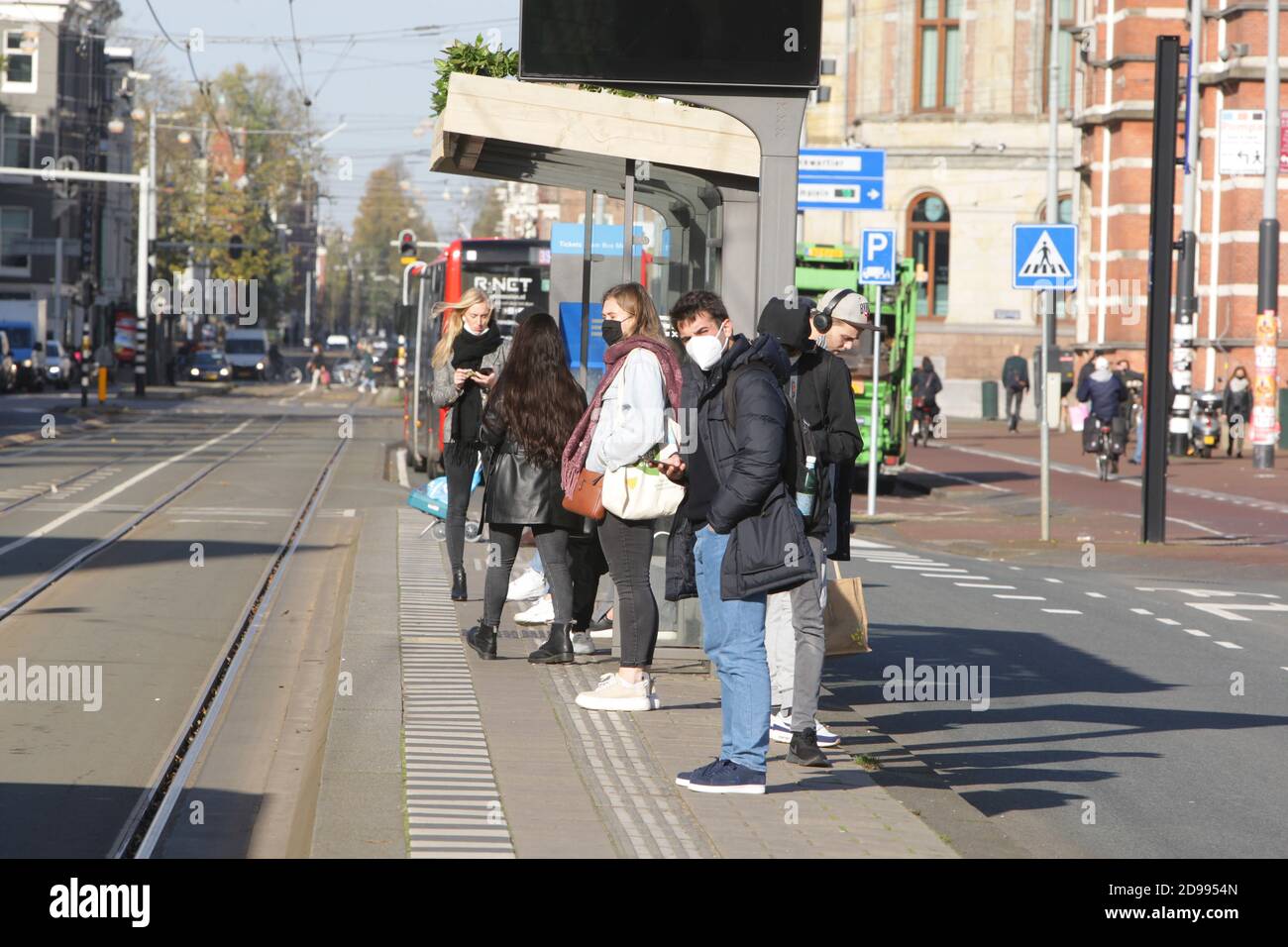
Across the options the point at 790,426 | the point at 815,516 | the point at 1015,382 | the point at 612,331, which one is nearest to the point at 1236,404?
the point at 1015,382

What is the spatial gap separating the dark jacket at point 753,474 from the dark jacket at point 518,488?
2.61 metres

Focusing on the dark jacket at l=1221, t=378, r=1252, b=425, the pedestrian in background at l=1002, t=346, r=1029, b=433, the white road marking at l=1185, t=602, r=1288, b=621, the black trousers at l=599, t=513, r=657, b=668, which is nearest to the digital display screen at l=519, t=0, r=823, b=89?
the black trousers at l=599, t=513, r=657, b=668

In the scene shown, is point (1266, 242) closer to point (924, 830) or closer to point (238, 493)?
point (238, 493)

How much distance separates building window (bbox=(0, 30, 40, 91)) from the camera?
3073 inches

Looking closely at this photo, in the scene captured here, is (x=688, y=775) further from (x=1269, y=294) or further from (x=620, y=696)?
(x=1269, y=294)

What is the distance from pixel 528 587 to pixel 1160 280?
9.12 metres

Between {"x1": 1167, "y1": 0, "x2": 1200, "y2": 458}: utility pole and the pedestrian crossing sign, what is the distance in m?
15.3

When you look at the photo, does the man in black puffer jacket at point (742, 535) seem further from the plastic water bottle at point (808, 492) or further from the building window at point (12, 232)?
the building window at point (12, 232)

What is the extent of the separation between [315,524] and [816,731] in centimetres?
1239

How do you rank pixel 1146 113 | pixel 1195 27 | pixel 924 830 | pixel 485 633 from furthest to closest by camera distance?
pixel 1146 113, pixel 1195 27, pixel 485 633, pixel 924 830

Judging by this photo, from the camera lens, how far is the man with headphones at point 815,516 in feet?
25.1

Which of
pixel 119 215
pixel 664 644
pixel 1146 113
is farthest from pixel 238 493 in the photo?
pixel 119 215
